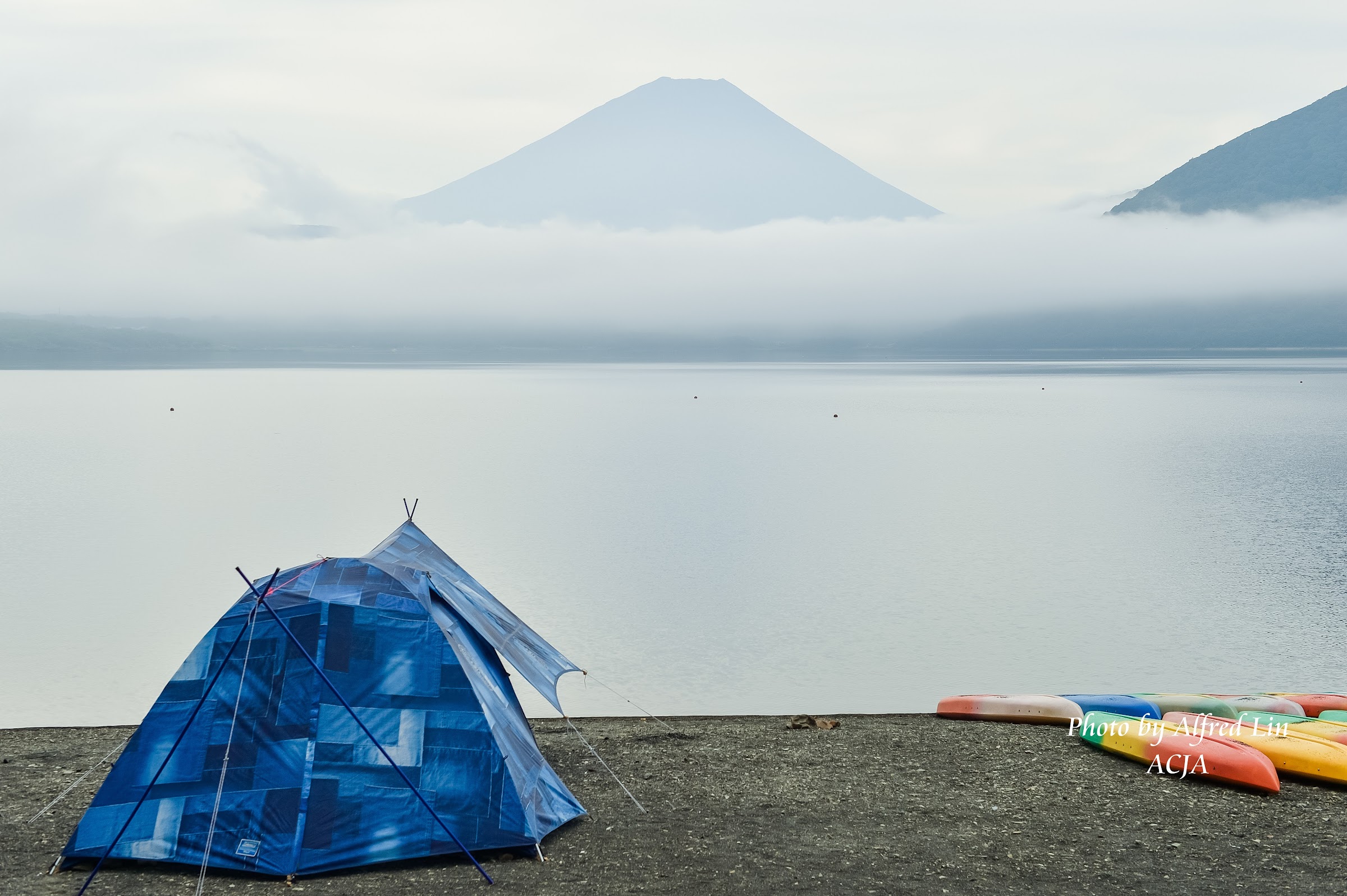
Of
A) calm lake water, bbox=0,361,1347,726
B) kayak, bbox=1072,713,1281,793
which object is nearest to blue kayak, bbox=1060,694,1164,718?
kayak, bbox=1072,713,1281,793

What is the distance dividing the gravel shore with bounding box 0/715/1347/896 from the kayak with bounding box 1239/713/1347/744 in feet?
3.15

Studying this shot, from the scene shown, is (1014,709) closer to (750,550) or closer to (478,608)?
(478,608)

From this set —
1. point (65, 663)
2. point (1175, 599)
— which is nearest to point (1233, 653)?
point (1175, 599)

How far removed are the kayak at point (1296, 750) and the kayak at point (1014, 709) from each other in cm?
149

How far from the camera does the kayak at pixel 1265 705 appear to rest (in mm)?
13180

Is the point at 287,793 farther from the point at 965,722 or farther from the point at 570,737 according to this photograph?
the point at 965,722

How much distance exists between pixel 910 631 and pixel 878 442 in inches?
2038

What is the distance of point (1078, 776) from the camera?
10.9 metres

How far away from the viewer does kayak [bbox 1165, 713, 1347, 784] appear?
10.6m

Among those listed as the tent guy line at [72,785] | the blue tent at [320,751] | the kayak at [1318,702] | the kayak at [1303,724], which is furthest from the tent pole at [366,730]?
the kayak at [1318,702]

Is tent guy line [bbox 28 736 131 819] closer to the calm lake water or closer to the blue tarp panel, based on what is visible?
the blue tarp panel

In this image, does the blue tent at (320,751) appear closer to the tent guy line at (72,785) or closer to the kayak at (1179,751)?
the tent guy line at (72,785)

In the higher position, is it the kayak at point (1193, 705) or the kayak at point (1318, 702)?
the kayak at point (1193, 705)

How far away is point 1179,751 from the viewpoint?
11.0 m
